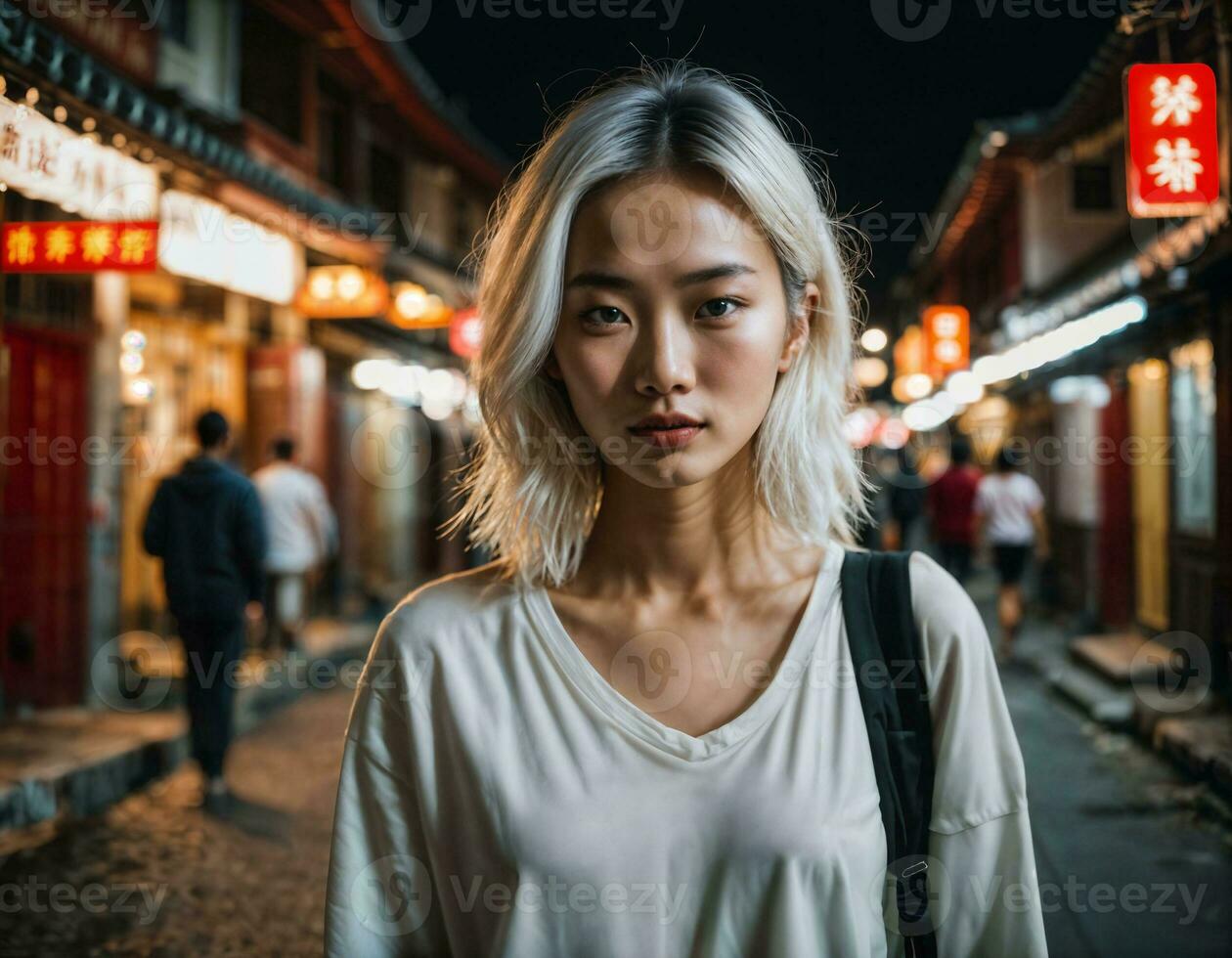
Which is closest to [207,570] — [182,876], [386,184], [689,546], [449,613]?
[182,876]

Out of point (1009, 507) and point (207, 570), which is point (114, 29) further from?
point (1009, 507)

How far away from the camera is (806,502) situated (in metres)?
1.97

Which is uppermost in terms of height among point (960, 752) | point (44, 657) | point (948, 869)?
point (960, 752)

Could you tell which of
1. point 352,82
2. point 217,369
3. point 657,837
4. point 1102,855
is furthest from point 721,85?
point 352,82

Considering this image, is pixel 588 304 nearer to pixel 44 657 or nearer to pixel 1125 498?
pixel 44 657

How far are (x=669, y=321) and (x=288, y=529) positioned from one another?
364 inches

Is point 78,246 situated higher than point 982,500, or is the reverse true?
point 78,246

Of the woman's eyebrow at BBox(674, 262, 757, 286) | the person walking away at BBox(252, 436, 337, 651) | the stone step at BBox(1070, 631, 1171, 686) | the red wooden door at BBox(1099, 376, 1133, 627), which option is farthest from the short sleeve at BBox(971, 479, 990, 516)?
the woman's eyebrow at BBox(674, 262, 757, 286)

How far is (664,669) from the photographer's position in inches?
72.2

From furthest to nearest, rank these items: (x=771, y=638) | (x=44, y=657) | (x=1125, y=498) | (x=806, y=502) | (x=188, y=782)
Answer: (x=1125, y=498) < (x=44, y=657) < (x=188, y=782) < (x=806, y=502) < (x=771, y=638)

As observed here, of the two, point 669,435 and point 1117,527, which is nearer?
point 669,435

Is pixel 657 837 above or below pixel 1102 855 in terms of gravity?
above

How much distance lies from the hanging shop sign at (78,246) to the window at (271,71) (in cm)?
695

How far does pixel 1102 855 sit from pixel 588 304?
5344 mm
